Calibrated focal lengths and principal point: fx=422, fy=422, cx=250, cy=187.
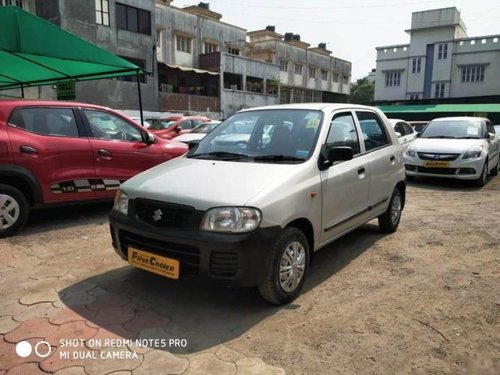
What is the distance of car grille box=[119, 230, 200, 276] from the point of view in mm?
3158

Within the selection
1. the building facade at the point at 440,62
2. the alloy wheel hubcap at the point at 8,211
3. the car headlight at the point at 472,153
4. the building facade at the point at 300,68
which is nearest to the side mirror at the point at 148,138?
the alloy wheel hubcap at the point at 8,211

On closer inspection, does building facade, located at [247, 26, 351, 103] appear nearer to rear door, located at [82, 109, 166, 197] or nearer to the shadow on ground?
rear door, located at [82, 109, 166, 197]

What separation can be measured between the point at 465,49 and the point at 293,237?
4317cm

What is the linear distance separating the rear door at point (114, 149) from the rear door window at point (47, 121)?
0.23 meters

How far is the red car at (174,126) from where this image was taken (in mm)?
15150

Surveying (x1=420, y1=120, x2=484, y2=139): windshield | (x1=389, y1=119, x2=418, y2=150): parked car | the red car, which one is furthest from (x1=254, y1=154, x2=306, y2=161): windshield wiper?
the red car

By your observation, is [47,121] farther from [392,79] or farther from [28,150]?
[392,79]

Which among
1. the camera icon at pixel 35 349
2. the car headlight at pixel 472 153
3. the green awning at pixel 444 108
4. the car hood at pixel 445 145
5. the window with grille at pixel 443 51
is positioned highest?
the window with grille at pixel 443 51

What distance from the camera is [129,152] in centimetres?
632

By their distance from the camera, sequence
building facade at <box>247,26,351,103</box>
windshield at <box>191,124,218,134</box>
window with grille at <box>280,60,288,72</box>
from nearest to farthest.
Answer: windshield at <box>191,124,218,134</box>
building facade at <box>247,26,351,103</box>
window with grille at <box>280,60,288,72</box>

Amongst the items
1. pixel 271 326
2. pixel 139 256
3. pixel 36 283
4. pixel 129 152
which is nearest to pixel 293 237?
pixel 271 326

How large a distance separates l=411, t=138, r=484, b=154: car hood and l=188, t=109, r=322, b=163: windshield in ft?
20.2

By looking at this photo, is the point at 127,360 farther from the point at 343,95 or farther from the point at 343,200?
the point at 343,95

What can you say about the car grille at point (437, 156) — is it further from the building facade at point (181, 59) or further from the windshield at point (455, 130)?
the building facade at point (181, 59)
